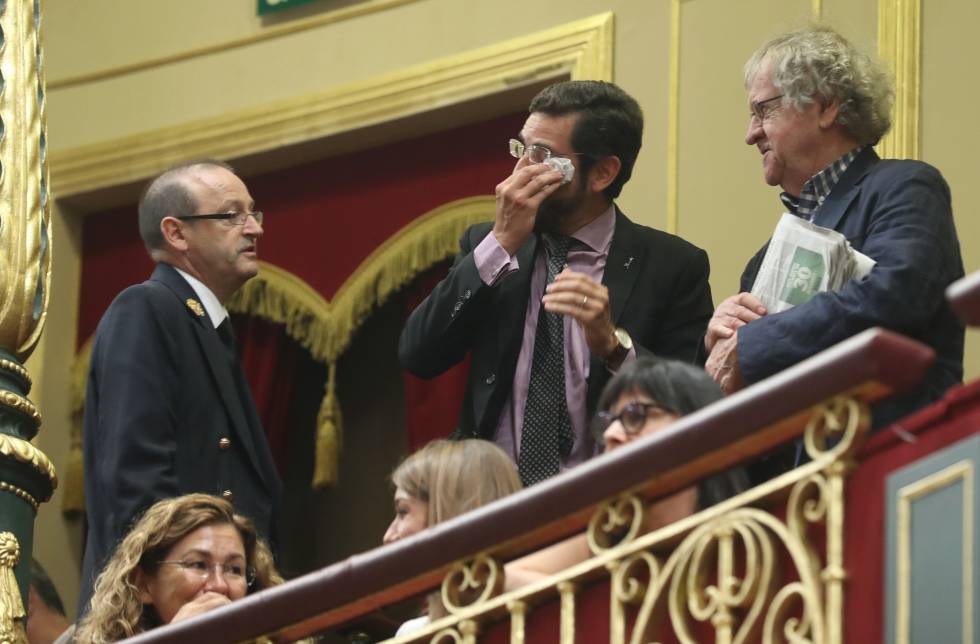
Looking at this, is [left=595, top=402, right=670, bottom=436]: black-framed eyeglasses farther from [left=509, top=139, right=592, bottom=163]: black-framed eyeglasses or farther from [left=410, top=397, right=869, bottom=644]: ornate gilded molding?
[left=509, top=139, right=592, bottom=163]: black-framed eyeglasses

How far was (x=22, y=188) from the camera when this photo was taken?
178 inches

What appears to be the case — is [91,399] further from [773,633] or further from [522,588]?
[773,633]

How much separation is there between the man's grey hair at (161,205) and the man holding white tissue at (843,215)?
1.37m

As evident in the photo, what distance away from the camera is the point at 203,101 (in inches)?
263

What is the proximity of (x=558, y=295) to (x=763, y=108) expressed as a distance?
1.71 feet

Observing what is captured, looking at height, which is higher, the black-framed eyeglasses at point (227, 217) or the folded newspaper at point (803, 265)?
the black-framed eyeglasses at point (227, 217)

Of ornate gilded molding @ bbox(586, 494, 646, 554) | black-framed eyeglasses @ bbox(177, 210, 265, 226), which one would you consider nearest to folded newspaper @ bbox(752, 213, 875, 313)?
ornate gilded molding @ bbox(586, 494, 646, 554)

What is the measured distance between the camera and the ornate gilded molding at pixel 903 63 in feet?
16.9

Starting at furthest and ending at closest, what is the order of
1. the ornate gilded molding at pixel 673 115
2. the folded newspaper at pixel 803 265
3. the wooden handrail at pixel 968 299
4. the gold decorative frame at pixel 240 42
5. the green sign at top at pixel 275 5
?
the green sign at top at pixel 275 5
the gold decorative frame at pixel 240 42
the ornate gilded molding at pixel 673 115
the folded newspaper at pixel 803 265
the wooden handrail at pixel 968 299

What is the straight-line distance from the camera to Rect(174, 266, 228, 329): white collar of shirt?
15.1 ft

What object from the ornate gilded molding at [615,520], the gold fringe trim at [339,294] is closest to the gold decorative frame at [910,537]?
the ornate gilded molding at [615,520]

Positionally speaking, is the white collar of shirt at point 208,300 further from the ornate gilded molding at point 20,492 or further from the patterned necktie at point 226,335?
the ornate gilded molding at point 20,492

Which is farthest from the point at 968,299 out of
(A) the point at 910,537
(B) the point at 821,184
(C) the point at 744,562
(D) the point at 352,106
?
(D) the point at 352,106

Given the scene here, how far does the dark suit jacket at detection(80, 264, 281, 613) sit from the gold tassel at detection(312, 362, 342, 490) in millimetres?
1915
